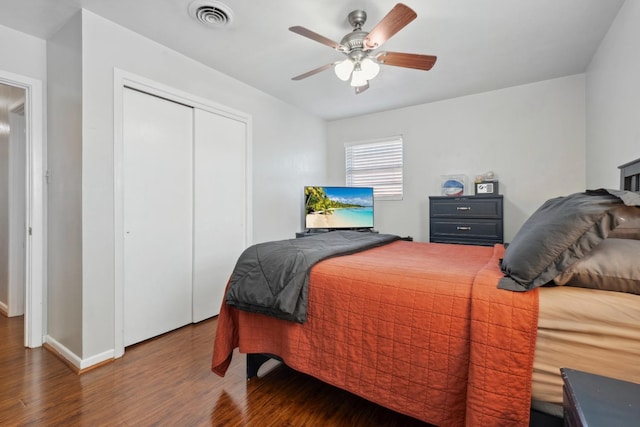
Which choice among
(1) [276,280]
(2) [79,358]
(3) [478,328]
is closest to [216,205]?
(2) [79,358]

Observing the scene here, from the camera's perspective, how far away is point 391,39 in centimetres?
246

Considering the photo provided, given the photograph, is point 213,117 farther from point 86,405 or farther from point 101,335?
point 86,405

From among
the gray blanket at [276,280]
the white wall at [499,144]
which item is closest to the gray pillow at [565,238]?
the gray blanket at [276,280]

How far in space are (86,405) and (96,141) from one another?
5.57 ft

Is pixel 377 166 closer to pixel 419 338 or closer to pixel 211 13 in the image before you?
pixel 211 13

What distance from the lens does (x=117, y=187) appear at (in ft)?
7.43

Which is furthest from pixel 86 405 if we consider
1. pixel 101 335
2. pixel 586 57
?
pixel 586 57

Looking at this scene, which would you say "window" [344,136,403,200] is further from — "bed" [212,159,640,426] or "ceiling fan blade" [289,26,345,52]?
"bed" [212,159,640,426]

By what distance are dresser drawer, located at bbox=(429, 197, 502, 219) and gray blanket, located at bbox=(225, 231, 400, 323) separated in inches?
82.9

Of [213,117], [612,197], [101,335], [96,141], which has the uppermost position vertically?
[213,117]

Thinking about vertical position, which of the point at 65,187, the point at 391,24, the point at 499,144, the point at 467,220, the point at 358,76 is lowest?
the point at 467,220

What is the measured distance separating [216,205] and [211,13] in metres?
1.68

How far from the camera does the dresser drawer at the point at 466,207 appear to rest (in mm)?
3271

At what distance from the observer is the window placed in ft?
14.1
